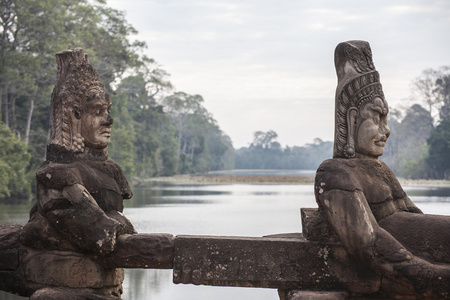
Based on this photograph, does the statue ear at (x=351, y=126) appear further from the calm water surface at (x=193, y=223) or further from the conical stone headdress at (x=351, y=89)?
the calm water surface at (x=193, y=223)

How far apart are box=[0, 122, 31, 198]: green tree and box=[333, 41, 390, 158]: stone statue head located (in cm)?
1519

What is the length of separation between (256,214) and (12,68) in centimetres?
1014

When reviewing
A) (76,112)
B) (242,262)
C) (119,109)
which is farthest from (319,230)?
(119,109)

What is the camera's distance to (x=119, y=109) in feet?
131

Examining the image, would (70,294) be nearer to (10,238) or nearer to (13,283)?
(13,283)

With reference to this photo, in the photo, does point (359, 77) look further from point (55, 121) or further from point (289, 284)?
point (55, 121)

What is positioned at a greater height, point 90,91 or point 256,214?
point 90,91

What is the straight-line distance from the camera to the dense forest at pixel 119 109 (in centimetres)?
2275

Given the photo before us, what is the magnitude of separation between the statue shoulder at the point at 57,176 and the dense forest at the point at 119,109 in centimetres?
1435

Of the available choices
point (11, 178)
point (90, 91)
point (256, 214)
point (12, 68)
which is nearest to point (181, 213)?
point (256, 214)

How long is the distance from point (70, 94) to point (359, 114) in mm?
2307

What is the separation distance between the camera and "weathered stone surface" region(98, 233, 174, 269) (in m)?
4.85

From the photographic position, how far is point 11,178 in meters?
19.8

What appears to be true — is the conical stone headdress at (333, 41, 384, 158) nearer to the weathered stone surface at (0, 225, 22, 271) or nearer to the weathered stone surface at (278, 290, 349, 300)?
the weathered stone surface at (278, 290, 349, 300)
